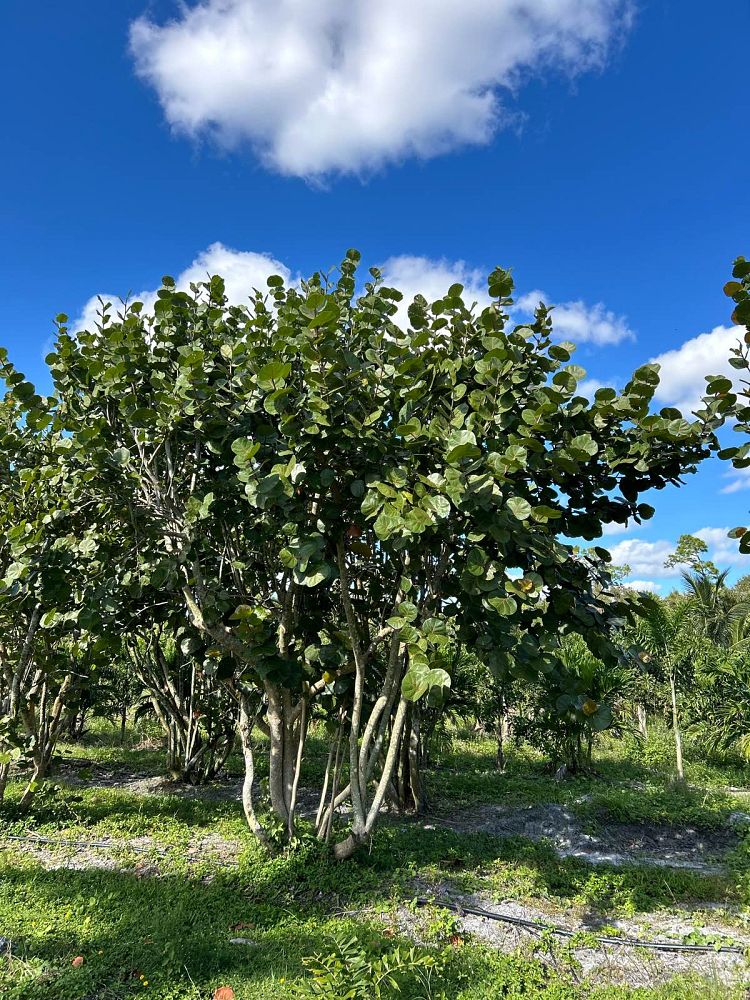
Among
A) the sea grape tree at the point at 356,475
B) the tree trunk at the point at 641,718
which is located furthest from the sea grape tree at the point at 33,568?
the tree trunk at the point at 641,718

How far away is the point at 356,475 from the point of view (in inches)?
149

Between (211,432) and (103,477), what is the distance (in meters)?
0.90

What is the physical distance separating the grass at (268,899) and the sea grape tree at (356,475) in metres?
0.47

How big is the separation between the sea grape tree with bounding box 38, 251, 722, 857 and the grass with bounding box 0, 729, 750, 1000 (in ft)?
1.53

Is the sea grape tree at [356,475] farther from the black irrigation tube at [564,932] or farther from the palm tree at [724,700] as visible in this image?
the palm tree at [724,700]

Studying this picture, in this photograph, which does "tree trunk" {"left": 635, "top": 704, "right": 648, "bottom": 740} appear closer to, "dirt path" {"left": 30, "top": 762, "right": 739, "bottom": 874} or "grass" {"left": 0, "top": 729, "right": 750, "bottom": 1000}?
"grass" {"left": 0, "top": 729, "right": 750, "bottom": 1000}

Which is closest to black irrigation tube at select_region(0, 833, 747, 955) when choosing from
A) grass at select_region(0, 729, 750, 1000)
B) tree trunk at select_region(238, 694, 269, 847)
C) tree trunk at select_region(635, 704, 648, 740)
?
grass at select_region(0, 729, 750, 1000)

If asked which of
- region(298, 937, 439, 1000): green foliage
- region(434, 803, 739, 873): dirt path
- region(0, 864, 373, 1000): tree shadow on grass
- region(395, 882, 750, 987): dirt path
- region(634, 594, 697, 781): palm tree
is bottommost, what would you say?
region(434, 803, 739, 873): dirt path

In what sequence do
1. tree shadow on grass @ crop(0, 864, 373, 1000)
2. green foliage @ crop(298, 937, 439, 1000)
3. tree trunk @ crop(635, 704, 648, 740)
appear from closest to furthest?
green foliage @ crop(298, 937, 439, 1000) < tree shadow on grass @ crop(0, 864, 373, 1000) < tree trunk @ crop(635, 704, 648, 740)

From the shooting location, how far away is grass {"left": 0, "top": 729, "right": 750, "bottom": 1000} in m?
2.90

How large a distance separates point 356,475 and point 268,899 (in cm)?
262

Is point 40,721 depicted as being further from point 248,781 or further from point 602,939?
point 602,939

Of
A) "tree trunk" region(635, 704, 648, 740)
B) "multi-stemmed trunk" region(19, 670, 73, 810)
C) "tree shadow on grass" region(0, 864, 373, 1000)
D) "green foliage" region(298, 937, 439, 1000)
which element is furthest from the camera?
"tree trunk" region(635, 704, 648, 740)

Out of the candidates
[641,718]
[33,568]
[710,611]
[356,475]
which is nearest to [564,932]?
[356,475]
